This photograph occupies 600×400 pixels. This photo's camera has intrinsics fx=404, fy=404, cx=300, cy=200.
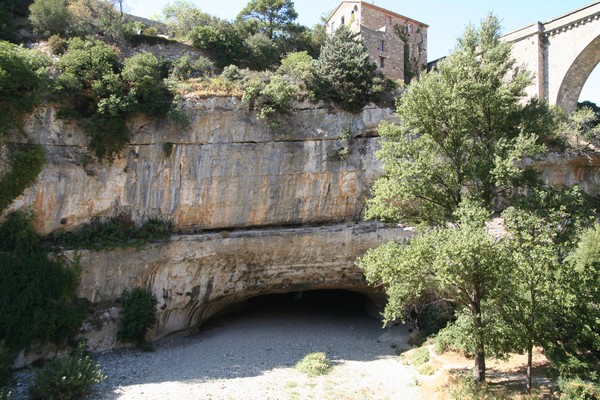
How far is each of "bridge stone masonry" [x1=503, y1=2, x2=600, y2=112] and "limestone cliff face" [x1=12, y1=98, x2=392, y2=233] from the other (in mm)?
12178

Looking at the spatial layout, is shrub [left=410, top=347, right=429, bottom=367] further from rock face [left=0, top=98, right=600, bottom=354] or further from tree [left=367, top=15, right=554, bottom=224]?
tree [left=367, top=15, right=554, bottom=224]

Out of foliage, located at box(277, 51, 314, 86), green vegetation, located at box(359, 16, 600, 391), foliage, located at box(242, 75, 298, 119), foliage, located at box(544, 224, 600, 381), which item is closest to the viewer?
green vegetation, located at box(359, 16, 600, 391)

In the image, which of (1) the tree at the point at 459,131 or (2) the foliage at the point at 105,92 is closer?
(1) the tree at the point at 459,131

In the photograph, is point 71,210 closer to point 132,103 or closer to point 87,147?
point 87,147

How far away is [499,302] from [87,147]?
15309mm

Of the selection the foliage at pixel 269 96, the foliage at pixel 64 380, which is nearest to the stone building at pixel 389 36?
the foliage at pixel 269 96

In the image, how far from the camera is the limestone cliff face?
51.3 feet

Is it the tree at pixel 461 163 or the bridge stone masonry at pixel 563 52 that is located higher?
the bridge stone masonry at pixel 563 52

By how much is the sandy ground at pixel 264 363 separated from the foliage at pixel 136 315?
2.13ft

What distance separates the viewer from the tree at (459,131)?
1089cm

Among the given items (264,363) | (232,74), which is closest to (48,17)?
(232,74)

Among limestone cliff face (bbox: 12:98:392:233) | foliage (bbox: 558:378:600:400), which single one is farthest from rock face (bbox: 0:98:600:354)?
foliage (bbox: 558:378:600:400)

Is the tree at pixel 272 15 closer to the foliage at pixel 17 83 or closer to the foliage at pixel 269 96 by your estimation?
the foliage at pixel 269 96

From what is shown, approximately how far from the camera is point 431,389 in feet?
38.4
